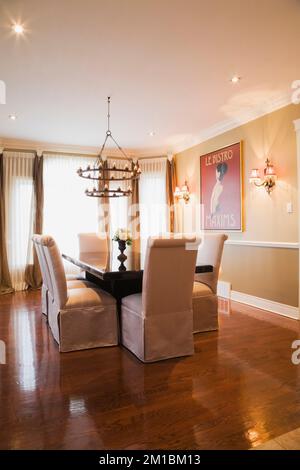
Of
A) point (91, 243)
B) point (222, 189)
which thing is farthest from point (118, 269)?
point (222, 189)

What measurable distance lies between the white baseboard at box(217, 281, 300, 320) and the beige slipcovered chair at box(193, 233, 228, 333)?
3.60ft

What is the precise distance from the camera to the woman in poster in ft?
16.5

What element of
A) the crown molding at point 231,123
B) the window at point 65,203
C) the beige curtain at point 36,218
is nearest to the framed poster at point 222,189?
the crown molding at point 231,123

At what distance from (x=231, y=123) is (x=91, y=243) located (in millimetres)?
2776

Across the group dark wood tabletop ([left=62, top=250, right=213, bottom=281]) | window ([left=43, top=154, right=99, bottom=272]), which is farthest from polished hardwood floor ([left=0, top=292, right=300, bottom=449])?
window ([left=43, top=154, right=99, bottom=272])

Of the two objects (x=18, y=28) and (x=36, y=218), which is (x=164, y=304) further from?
(x=36, y=218)

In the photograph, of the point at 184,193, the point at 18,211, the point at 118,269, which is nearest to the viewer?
the point at 118,269

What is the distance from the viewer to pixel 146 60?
3.03 m

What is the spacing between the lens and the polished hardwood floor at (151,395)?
168 centimetres

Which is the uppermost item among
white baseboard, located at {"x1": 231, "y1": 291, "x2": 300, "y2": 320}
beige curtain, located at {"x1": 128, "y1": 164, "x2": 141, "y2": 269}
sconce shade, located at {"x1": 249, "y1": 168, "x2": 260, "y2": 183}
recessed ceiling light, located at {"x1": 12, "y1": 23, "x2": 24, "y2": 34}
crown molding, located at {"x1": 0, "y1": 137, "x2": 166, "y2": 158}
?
recessed ceiling light, located at {"x1": 12, "y1": 23, "x2": 24, "y2": 34}

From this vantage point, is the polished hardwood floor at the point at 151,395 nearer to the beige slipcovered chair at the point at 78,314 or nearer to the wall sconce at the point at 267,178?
the beige slipcovered chair at the point at 78,314

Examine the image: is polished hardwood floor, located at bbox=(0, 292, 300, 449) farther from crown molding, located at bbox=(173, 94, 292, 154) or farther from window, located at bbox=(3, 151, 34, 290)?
crown molding, located at bbox=(173, 94, 292, 154)

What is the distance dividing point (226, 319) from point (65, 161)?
4.15 metres

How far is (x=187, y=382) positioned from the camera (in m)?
2.29
